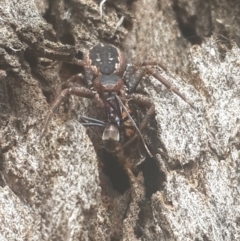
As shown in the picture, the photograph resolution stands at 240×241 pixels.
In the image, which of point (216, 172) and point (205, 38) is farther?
point (205, 38)

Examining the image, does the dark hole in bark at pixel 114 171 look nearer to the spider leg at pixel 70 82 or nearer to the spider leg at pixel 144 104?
the spider leg at pixel 144 104

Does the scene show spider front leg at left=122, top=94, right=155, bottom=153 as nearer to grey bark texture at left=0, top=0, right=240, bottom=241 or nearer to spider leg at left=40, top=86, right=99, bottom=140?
grey bark texture at left=0, top=0, right=240, bottom=241

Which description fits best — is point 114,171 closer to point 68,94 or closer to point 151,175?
point 151,175

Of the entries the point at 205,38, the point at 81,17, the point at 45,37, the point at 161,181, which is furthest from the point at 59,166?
the point at 205,38

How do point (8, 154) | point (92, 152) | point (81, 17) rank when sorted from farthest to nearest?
point (81, 17) < point (92, 152) < point (8, 154)

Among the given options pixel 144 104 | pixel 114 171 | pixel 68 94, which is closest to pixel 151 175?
pixel 114 171

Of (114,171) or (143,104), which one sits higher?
(143,104)

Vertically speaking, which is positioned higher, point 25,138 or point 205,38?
point 205,38

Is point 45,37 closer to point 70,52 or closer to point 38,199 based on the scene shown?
point 70,52
